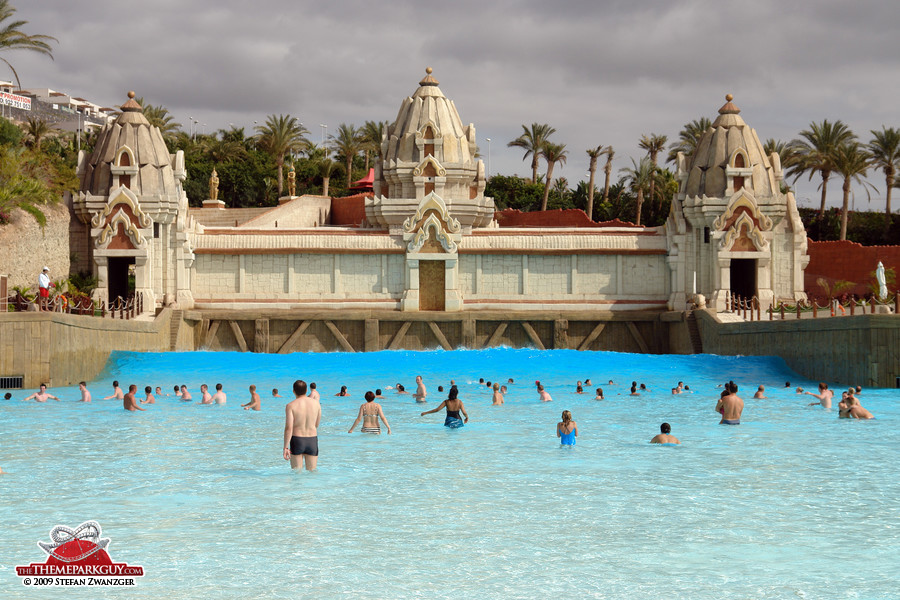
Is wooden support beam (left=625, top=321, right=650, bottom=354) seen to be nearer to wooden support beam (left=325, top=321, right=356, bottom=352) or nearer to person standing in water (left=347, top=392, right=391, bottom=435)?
wooden support beam (left=325, top=321, right=356, bottom=352)

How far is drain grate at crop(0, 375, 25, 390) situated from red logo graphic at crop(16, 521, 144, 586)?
2292cm

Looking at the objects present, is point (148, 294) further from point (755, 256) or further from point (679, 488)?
point (679, 488)

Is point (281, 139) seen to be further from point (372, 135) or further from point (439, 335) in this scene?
point (439, 335)

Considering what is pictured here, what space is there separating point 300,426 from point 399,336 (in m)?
32.0

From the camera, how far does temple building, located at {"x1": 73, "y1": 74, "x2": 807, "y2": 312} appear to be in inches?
1989

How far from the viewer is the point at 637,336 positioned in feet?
168

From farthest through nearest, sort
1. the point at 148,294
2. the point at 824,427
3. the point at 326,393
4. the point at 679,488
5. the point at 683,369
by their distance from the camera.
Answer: the point at 148,294 → the point at 683,369 → the point at 326,393 → the point at 824,427 → the point at 679,488

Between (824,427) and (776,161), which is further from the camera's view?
(776,161)

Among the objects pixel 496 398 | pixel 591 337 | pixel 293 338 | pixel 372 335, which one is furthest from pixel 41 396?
pixel 591 337

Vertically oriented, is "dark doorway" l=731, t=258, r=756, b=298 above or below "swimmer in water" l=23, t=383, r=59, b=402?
above

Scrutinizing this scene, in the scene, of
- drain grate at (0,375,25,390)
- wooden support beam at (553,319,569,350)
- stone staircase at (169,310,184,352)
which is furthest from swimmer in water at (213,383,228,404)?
wooden support beam at (553,319,569,350)

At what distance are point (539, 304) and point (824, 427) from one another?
25756 mm

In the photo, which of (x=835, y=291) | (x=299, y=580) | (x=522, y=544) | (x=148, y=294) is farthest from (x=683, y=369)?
(x=299, y=580)

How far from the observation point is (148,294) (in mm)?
49656
